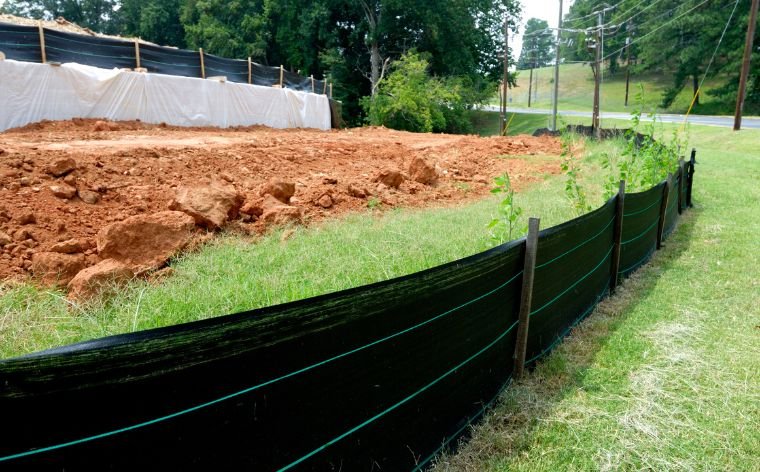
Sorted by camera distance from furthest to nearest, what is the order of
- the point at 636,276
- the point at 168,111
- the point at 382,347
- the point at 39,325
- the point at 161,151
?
1. the point at 168,111
2. the point at 161,151
3. the point at 636,276
4. the point at 39,325
5. the point at 382,347

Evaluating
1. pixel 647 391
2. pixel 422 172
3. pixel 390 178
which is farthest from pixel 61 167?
pixel 647 391

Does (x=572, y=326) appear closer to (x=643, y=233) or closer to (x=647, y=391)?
(x=647, y=391)

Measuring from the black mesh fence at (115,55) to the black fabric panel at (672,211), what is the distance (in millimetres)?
13764

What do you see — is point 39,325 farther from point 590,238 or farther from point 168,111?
point 168,111

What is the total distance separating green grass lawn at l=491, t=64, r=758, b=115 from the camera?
44906 mm

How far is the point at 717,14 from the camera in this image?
142ft

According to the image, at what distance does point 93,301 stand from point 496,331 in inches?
119

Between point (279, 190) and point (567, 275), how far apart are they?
418 centimetres

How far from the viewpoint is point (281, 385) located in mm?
1828

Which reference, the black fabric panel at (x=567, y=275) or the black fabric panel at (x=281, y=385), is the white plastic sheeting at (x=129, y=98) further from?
the black fabric panel at (x=281, y=385)

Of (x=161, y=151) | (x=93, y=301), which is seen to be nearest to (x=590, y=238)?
(x=93, y=301)

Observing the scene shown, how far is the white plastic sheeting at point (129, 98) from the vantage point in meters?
11.6

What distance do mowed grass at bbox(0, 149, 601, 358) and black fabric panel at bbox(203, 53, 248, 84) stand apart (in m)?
13.4

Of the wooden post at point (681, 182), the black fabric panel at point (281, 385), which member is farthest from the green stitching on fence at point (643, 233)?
the black fabric panel at point (281, 385)
